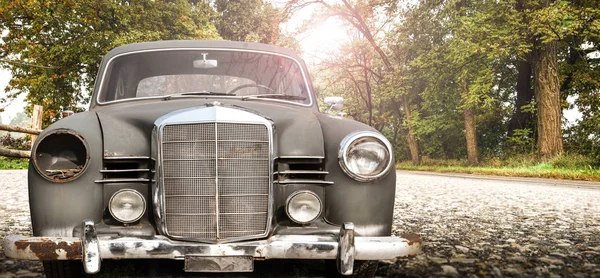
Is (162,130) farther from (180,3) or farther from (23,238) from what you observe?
(180,3)

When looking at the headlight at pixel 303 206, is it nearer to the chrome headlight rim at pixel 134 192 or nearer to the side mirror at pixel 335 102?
the chrome headlight rim at pixel 134 192

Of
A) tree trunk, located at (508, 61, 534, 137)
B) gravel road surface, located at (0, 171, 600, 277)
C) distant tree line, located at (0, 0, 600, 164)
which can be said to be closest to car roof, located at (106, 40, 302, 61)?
gravel road surface, located at (0, 171, 600, 277)

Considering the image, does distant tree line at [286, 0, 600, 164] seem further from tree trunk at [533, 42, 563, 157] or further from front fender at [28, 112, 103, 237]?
front fender at [28, 112, 103, 237]

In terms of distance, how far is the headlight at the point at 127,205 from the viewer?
272cm

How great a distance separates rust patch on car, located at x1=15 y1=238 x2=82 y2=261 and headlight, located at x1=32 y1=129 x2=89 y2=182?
0.37 m

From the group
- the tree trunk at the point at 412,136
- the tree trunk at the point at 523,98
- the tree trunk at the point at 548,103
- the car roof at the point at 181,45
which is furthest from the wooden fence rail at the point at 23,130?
the tree trunk at the point at 412,136

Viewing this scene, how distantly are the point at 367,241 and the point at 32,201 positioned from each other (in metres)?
1.86

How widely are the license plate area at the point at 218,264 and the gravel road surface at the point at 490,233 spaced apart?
799 millimetres

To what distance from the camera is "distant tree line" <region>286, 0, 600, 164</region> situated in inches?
637

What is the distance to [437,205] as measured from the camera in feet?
25.2

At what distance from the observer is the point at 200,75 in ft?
13.5

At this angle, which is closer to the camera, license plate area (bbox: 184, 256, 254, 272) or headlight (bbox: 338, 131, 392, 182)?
license plate area (bbox: 184, 256, 254, 272)

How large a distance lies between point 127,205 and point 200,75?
64.8 inches

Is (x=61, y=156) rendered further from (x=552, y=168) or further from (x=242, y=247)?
(x=552, y=168)
